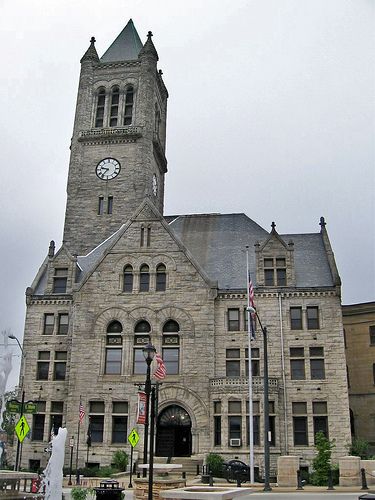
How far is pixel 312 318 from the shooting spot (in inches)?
1700

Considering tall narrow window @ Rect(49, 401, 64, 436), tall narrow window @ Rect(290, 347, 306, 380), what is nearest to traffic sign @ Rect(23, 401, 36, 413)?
tall narrow window @ Rect(49, 401, 64, 436)

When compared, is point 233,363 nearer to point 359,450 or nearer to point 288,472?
point 359,450

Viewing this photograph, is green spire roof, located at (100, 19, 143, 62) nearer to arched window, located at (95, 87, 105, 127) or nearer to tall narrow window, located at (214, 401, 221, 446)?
arched window, located at (95, 87, 105, 127)

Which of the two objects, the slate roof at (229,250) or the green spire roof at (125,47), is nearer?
the slate roof at (229,250)

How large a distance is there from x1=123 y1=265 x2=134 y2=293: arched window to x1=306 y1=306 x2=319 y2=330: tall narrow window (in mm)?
13458

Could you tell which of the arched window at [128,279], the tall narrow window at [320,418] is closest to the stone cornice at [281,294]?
the arched window at [128,279]

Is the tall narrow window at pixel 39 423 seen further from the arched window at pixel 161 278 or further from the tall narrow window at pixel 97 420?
the arched window at pixel 161 278

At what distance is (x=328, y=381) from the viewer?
136 feet

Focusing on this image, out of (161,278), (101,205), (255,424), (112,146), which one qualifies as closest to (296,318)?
(255,424)

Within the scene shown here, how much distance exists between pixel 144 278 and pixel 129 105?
2197cm

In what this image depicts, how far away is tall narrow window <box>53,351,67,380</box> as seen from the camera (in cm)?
4469

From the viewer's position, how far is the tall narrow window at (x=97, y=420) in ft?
137

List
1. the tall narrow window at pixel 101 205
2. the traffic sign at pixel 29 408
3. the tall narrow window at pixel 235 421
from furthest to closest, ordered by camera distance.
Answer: the tall narrow window at pixel 101 205, the tall narrow window at pixel 235 421, the traffic sign at pixel 29 408

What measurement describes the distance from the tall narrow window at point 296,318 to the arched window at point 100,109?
2807 centimetres
